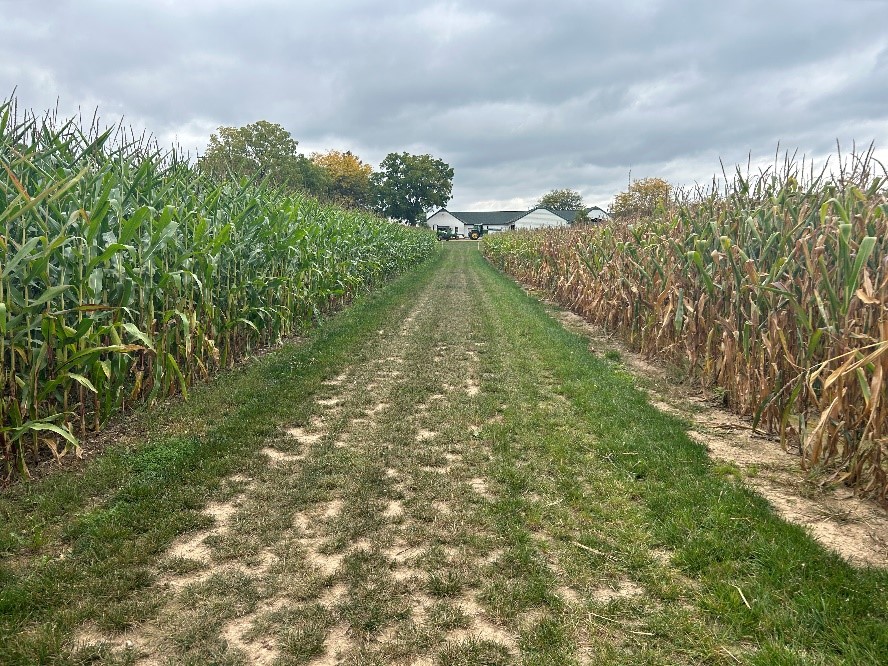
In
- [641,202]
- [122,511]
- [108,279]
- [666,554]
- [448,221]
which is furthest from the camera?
[448,221]

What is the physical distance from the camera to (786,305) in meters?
4.58

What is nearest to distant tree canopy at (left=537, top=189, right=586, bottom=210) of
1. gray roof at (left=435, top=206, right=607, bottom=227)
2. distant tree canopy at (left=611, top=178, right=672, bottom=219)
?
gray roof at (left=435, top=206, right=607, bottom=227)

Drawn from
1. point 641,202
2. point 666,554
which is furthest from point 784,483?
point 641,202

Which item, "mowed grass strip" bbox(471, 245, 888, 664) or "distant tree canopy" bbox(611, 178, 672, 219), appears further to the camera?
"distant tree canopy" bbox(611, 178, 672, 219)

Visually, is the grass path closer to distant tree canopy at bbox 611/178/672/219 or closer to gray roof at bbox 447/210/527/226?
distant tree canopy at bbox 611/178/672/219

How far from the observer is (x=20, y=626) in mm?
2398

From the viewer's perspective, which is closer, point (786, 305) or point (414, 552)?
point (414, 552)

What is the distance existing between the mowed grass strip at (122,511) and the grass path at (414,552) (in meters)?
0.01

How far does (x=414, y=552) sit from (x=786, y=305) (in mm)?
3739

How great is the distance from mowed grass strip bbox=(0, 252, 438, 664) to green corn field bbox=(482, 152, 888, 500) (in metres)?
4.09

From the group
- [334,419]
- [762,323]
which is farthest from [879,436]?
[334,419]

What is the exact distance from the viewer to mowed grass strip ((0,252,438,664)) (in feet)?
8.15

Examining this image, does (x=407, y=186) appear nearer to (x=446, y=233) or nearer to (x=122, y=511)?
(x=446, y=233)

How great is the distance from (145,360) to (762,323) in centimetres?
588
